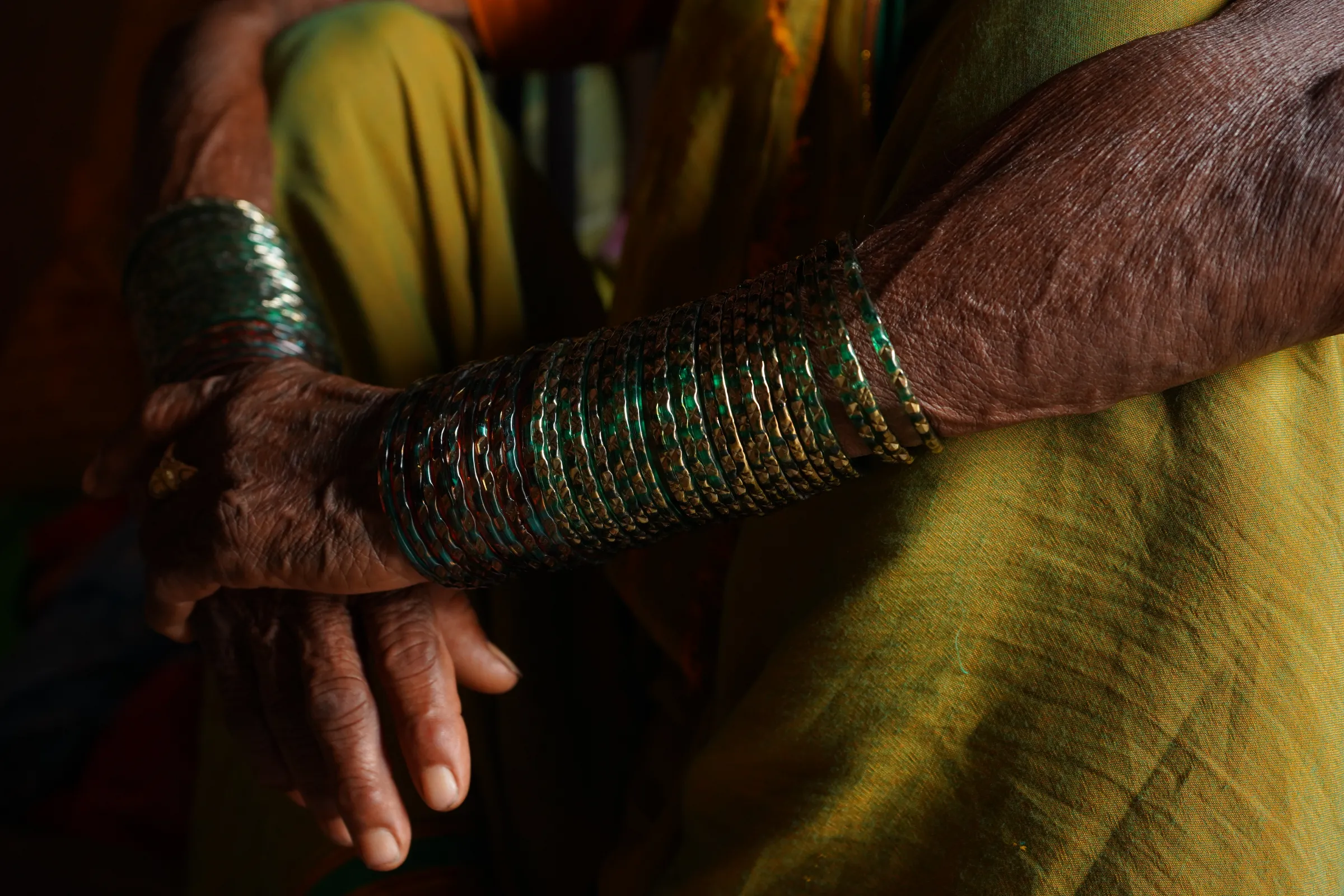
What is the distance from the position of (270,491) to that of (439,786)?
0.23 metres

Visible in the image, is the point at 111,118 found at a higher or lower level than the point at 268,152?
higher

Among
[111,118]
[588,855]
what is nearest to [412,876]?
[588,855]

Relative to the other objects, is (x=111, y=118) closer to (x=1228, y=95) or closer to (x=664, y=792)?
(x=664, y=792)

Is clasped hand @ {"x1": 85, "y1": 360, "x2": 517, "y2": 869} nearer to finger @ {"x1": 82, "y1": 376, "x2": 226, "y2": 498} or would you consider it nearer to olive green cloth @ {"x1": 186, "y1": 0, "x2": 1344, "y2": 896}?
finger @ {"x1": 82, "y1": 376, "x2": 226, "y2": 498}

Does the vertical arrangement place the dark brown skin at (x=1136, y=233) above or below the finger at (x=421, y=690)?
above

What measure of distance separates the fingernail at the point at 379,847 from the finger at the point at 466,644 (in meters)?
0.12

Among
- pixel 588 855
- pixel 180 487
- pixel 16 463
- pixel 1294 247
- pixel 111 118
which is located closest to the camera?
pixel 1294 247

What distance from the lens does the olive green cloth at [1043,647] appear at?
0.52m

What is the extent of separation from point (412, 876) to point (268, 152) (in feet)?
2.13

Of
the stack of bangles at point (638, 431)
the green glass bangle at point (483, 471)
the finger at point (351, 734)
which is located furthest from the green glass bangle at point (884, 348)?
the finger at point (351, 734)

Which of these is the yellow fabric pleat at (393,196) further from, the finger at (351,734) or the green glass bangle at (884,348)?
the green glass bangle at (884,348)

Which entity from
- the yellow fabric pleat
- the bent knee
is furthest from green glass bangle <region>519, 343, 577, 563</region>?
the bent knee

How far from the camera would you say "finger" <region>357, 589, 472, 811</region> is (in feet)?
2.28

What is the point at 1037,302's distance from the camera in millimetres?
534
